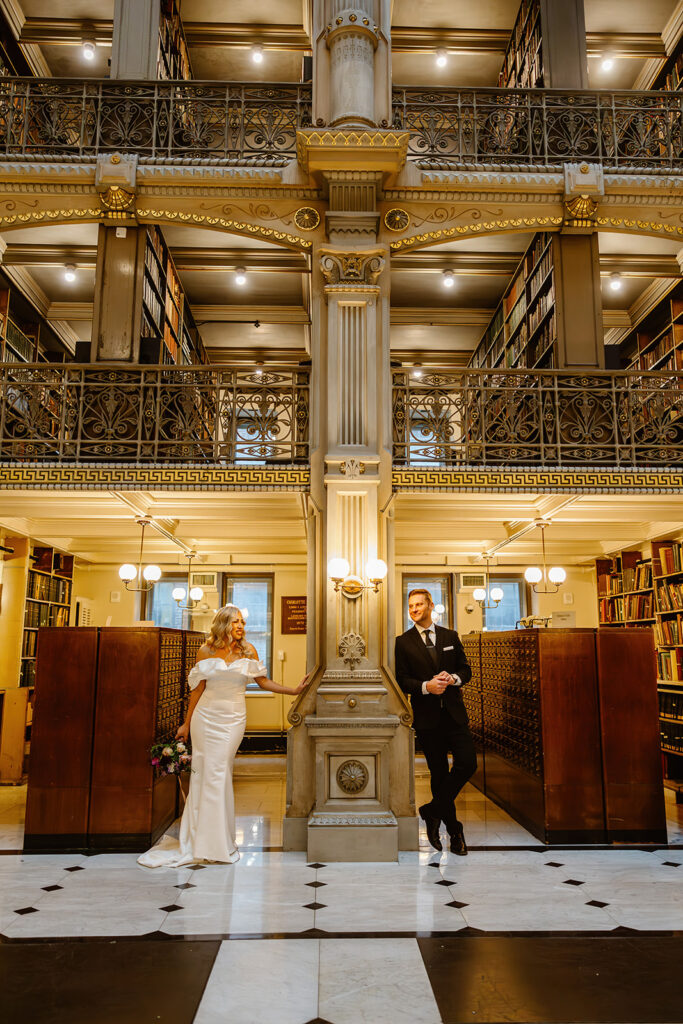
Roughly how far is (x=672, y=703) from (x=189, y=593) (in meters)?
6.58

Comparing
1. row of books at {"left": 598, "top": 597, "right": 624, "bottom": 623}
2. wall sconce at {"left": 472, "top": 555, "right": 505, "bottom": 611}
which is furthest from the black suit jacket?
wall sconce at {"left": 472, "top": 555, "right": 505, "bottom": 611}

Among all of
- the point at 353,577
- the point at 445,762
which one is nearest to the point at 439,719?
the point at 445,762

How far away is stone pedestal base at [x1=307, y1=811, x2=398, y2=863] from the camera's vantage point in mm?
5055

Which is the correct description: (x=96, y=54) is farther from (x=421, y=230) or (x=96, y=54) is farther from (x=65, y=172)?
(x=421, y=230)

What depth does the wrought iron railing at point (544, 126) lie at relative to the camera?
6891mm

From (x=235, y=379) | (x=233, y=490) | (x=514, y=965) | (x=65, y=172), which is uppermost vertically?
(x=65, y=172)

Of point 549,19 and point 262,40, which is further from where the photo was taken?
point 262,40

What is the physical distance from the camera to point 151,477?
19.7 ft

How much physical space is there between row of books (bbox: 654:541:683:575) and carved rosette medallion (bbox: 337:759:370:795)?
4.43 meters

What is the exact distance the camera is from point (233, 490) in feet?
19.7

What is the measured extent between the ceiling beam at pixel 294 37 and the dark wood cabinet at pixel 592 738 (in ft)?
21.5

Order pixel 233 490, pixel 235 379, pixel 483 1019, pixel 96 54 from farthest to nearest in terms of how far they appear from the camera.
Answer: pixel 96 54 → pixel 235 379 → pixel 233 490 → pixel 483 1019

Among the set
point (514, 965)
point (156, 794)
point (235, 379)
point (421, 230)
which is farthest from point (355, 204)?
point (514, 965)

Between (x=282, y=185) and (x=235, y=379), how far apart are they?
5.81 feet
